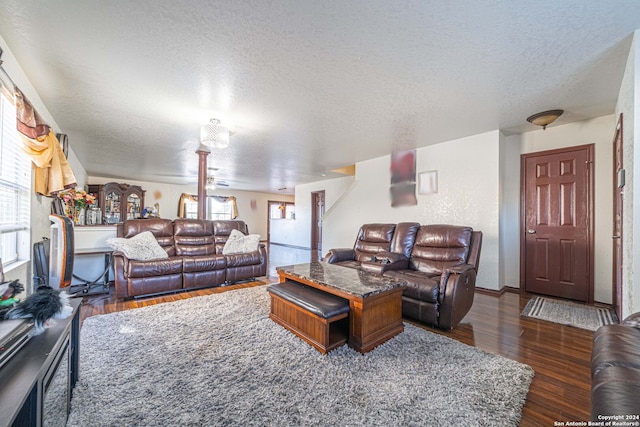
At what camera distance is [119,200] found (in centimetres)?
740

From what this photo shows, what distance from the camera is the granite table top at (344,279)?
2.02 metres

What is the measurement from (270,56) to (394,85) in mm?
1169

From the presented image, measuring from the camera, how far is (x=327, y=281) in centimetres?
223

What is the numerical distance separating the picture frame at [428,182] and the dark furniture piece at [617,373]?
3192 millimetres

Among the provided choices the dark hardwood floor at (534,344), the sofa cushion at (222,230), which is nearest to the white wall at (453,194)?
the dark hardwood floor at (534,344)

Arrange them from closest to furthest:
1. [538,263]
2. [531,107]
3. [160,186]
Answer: [531,107] → [538,263] → [160,186]

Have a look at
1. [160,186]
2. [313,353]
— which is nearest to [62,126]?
[313,353]

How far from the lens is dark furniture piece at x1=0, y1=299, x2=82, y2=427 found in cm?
73

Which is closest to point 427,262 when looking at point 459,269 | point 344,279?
point 459,269

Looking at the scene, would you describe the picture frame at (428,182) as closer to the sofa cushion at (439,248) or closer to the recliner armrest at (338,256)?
the sofa cushion at (439,248)

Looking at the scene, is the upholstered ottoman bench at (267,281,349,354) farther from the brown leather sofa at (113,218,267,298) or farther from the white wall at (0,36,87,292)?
the white wall at (0,36,87,292)

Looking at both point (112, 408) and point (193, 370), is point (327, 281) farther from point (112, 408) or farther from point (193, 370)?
point (112, 408)

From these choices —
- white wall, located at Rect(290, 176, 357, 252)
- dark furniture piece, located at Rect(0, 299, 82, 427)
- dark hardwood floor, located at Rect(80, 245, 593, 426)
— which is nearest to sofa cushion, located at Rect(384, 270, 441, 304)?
dark hardwood floor, located at Rect(80, 245, 593, 426)

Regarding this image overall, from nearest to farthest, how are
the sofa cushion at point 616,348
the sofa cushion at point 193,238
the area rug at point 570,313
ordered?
the sofa cushion at point 616,348, the area rug at point 570,313, the sofa cushion at point 193,238
